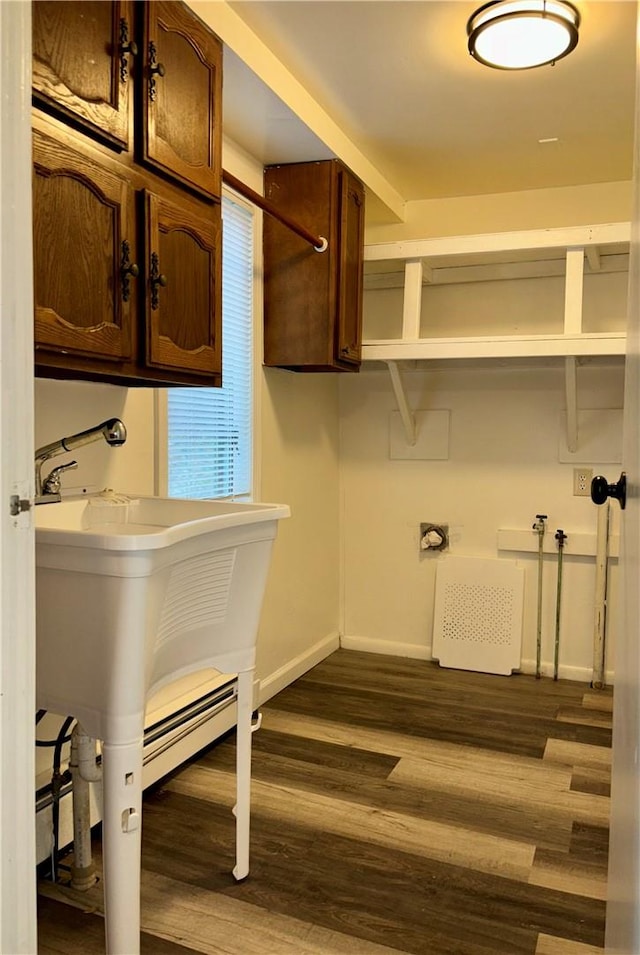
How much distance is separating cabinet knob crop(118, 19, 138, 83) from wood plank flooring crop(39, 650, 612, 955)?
1.98 meters

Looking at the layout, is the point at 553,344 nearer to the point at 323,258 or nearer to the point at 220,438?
the point at 323,258

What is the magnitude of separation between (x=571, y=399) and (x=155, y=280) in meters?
2.21

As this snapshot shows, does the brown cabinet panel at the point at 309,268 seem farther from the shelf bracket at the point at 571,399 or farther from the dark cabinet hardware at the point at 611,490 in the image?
the dark cabinet hardware at the point at 611,490

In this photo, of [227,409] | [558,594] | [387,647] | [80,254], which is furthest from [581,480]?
[80,254]

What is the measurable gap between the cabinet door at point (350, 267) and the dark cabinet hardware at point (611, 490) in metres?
1.76

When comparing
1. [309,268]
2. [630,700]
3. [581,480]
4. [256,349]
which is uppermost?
[309,268]

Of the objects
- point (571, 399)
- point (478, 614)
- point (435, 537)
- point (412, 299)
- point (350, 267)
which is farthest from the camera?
point (435, 537)

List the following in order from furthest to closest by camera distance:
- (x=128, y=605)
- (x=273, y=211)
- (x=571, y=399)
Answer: (x=571, y=399)
(x=273, y=211)
(x=128, y=605)

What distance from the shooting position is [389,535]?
3.93 metres

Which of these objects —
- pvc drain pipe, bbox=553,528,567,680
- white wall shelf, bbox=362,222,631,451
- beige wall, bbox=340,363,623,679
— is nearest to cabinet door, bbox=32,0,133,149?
white wall shelf, bbox=362,222,631,451

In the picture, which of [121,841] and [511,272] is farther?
[511,272]

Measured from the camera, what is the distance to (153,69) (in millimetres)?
1678

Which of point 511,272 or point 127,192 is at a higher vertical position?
point 511,272

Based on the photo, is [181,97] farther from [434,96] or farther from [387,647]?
[387,647]
